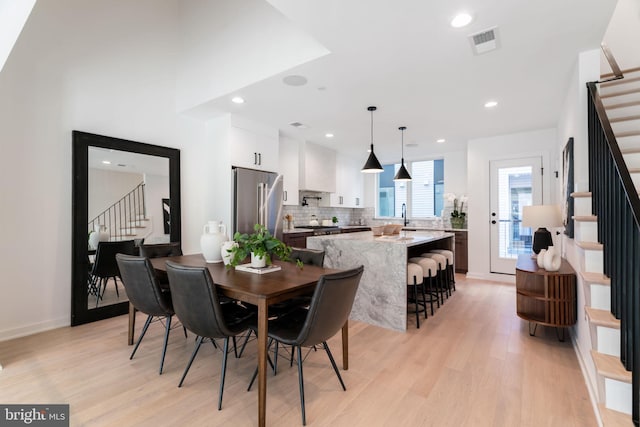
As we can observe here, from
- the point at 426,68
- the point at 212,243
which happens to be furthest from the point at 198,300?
the point at 426,68

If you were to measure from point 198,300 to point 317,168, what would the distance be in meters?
4.49

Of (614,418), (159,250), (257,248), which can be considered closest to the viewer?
(614,418)

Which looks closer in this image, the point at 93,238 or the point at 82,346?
the point at 82,346

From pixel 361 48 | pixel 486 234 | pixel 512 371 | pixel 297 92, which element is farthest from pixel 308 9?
pixel 486 234

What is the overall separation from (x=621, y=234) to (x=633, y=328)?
18.0 inches

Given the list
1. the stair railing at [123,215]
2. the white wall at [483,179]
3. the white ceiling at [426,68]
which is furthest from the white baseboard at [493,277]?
the stair railing at [123,215]

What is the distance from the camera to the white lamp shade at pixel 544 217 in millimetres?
3412

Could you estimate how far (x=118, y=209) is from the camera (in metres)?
3.53

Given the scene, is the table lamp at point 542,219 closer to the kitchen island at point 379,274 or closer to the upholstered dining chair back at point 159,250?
the kitchen island at point 379,274

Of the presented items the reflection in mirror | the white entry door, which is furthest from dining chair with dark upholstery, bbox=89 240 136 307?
the white entry door

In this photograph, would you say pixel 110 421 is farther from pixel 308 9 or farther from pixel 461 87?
pixel 461 87

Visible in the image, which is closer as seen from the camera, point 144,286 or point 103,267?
point 144,286

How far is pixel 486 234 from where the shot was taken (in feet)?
17.4

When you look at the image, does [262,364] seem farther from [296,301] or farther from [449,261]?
[449,261]
